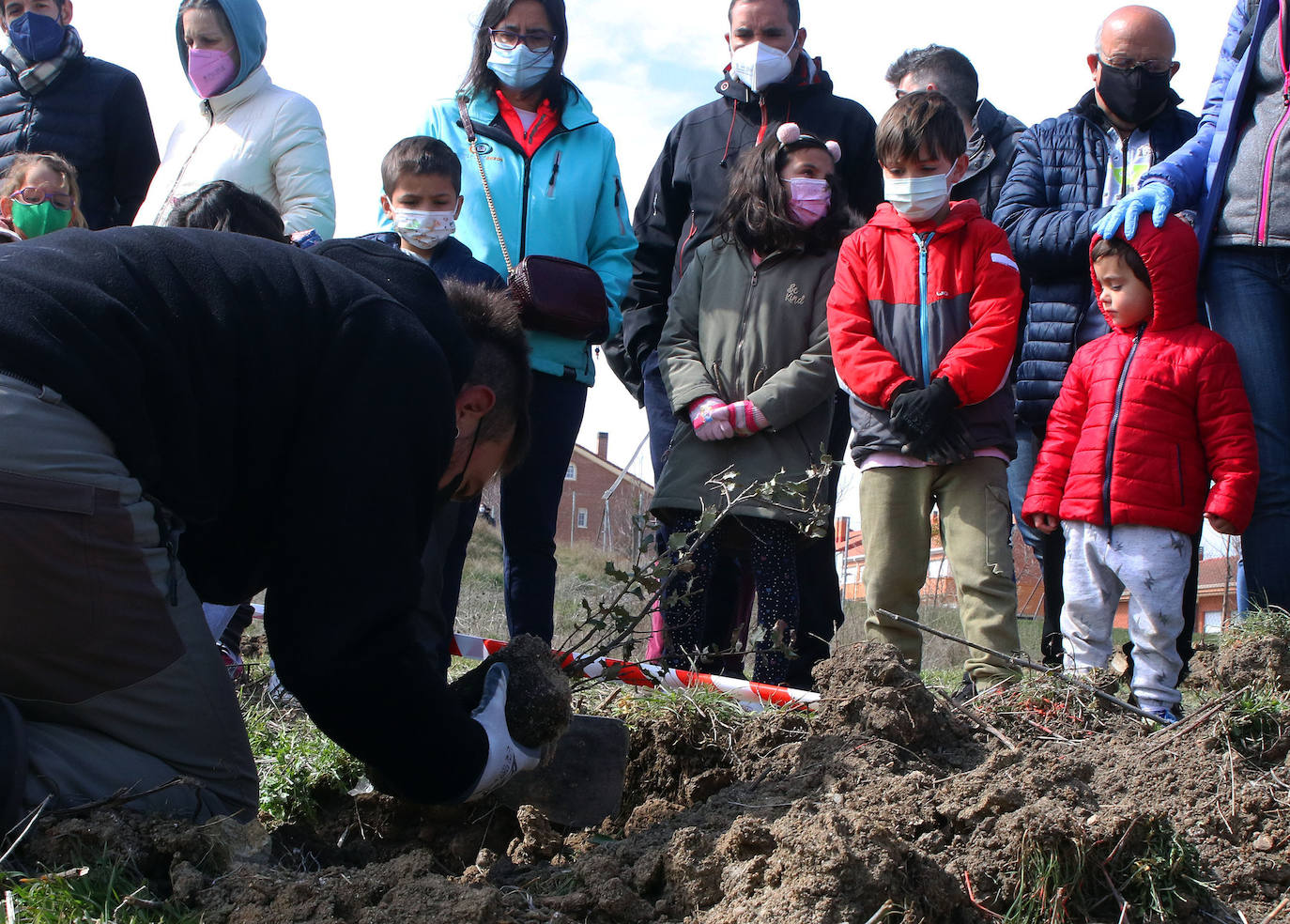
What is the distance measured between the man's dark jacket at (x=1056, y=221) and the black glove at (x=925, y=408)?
74 centimetres

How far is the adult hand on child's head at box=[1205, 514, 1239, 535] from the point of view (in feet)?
12.4

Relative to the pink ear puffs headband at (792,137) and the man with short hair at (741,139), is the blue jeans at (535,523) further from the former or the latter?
the pink ear puffs headband at (792,137)

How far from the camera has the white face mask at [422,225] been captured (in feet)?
14.3

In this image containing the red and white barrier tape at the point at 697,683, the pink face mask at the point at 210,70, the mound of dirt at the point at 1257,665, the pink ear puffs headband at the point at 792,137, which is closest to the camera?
the mound of dirt at the point at 1257,665

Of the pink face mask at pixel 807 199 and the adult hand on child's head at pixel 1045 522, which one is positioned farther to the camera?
the pink face mask at pixel 807 199

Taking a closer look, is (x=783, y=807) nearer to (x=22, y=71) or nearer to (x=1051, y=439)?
(x=1051, y=439)

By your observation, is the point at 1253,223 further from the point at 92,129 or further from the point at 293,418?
the point at 92,129

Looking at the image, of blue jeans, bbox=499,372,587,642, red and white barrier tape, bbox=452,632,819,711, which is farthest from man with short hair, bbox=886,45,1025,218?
red and white barrier tape, bbox=452,632,819,711

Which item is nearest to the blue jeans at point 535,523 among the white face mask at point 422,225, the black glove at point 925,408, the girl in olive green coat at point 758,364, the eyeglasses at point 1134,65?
the girl in olive green coat at point 758,364

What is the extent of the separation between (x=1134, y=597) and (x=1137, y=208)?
4.37ft

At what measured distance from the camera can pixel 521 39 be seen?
4.83 m

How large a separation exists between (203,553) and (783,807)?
1.36m

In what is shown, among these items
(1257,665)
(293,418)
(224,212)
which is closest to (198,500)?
(293,418)

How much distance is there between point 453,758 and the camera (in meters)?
2.35
